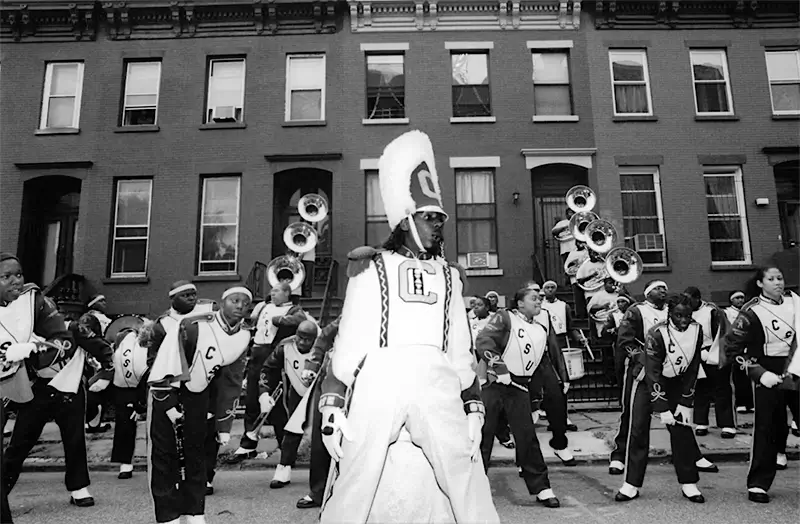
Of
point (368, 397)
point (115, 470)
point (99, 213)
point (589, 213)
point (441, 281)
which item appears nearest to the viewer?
point (368, 397)

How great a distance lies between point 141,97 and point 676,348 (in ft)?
52.6

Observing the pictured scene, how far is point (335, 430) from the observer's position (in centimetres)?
295

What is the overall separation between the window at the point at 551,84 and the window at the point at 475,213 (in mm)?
2624


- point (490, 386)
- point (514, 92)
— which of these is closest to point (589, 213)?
point (514, 92)

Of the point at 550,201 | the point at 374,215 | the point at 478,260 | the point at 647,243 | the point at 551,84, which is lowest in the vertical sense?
the point at 478,260

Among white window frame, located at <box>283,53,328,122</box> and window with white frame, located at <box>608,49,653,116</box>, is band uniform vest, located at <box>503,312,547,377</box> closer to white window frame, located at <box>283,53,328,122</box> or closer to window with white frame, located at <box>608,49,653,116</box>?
white window frame, located at <box>283,53,328,122</box>

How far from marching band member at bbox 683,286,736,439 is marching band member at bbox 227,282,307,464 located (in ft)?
20.8

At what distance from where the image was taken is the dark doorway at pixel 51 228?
16891 millimetres

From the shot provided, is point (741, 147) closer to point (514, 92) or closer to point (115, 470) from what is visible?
point (514, 92)

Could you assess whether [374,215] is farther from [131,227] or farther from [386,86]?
[131,227]

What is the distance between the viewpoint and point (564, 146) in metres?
16.4

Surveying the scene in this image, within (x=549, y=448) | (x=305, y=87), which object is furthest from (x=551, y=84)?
(x=549, y=448)

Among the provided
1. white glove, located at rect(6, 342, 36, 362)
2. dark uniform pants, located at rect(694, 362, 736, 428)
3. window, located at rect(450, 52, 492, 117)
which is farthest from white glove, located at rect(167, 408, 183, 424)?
window, located at rect(450, 52, 492, 117)

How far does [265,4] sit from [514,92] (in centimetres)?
761
